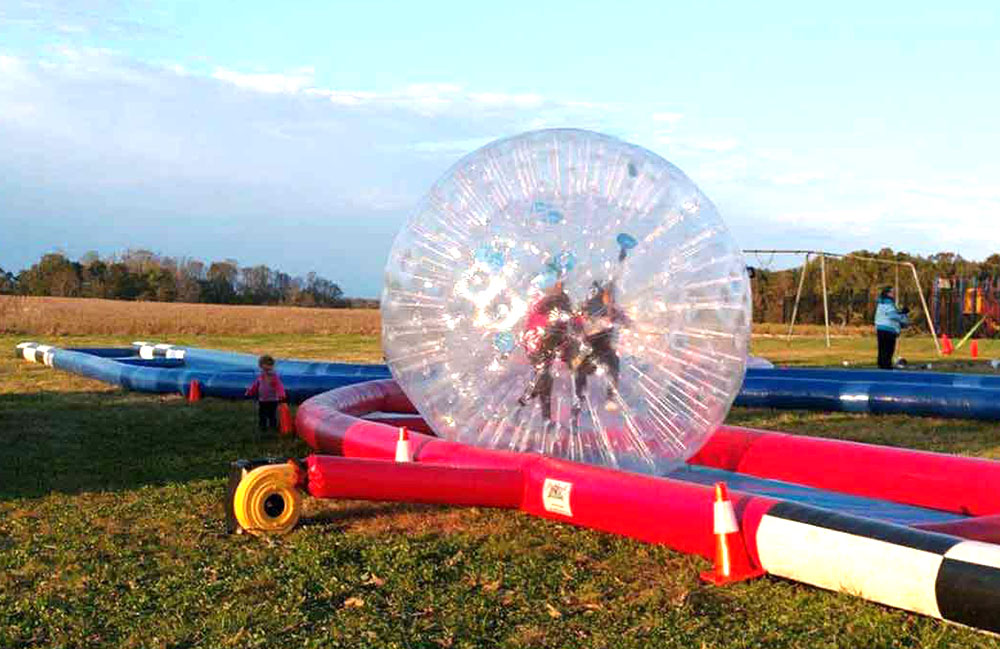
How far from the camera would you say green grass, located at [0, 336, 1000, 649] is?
14.7ft

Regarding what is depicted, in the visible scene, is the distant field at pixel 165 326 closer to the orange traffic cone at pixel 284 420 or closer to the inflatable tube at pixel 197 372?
the inflatable tube at pixel 197 372

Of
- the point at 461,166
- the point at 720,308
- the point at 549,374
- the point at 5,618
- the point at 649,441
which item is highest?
the point at 461,166

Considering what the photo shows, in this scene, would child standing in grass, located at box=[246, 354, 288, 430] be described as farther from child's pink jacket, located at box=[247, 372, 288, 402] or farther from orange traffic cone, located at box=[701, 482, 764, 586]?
orange traffic cone, located at box=[701, 482, 764, 586]

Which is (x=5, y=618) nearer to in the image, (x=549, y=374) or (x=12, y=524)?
(x=12, y=524)

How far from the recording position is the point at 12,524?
21.1ft

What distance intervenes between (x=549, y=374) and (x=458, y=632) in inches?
88.2

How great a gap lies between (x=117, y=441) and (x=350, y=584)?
502cm

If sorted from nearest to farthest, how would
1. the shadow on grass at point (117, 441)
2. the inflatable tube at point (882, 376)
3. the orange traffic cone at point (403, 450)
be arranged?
1. the orange traffic cone at point (403, 450)
2. the shadow on grass at point (117, 441)
3. the inflatable tube at point (882, 376)

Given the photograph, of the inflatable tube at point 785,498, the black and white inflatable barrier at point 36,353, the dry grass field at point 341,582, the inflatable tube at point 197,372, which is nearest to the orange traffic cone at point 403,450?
the inflatable tube at point 785,498

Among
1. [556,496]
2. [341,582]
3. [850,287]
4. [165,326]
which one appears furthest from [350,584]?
[850,287]

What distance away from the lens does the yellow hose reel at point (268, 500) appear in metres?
6.09

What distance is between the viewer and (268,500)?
6.16 metres

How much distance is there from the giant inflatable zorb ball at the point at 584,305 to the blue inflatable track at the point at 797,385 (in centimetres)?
521

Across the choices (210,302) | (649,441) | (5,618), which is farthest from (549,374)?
(210,302)
